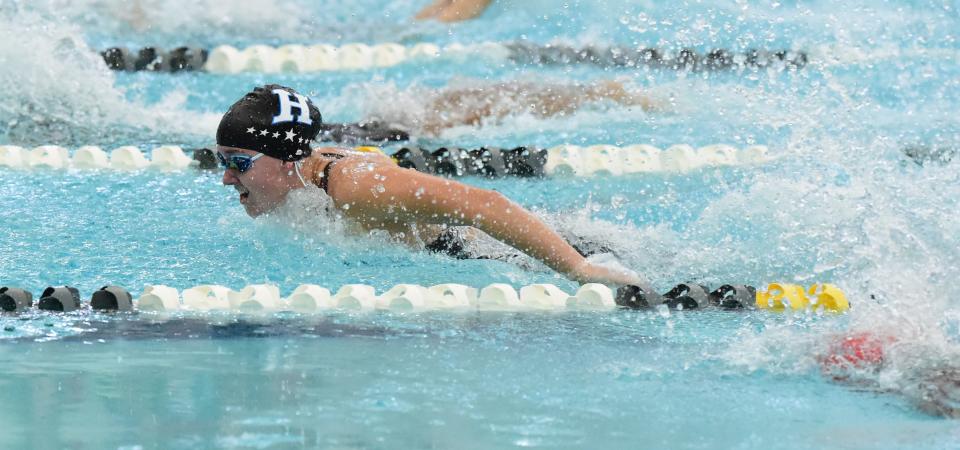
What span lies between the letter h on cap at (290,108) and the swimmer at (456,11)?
6404mm

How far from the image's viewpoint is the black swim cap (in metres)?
3.60

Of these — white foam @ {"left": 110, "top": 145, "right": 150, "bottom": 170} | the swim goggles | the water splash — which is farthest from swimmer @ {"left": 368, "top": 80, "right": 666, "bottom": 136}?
the swim goggles

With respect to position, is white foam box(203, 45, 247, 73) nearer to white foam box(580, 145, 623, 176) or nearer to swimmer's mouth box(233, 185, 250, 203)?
white foam box(580, 145, 623, 176)

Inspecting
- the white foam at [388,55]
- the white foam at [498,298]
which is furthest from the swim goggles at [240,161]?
the white foam at [388,55]

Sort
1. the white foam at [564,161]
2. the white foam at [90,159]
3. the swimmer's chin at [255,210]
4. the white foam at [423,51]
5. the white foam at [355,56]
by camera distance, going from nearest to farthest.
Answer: the swimmer's chin at [255,210] → the white foam at [90,159] → the white foam at [564,161] → the white foam at [355,56] → the white foam at [423,51]

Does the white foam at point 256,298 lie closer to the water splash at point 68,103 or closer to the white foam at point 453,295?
the white foam at point 453,295

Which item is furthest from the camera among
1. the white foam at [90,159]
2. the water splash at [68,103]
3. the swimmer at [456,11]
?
the swimmer at [456,11]

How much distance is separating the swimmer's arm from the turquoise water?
0.58ft

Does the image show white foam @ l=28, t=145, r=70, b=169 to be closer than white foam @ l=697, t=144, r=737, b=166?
Yes

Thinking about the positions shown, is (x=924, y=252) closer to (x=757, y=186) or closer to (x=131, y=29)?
(x=757, y=186)

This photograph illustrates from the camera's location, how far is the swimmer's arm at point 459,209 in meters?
3.45

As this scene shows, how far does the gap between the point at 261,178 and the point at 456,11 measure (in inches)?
262

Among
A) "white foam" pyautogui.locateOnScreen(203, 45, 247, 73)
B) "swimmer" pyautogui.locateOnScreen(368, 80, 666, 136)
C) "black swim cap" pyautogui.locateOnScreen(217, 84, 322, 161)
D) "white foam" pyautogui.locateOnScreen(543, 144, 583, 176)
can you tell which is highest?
"white foam" pyautogui.locateOnScreen(203, 45, 247, 73)

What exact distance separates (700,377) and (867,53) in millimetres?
6314
